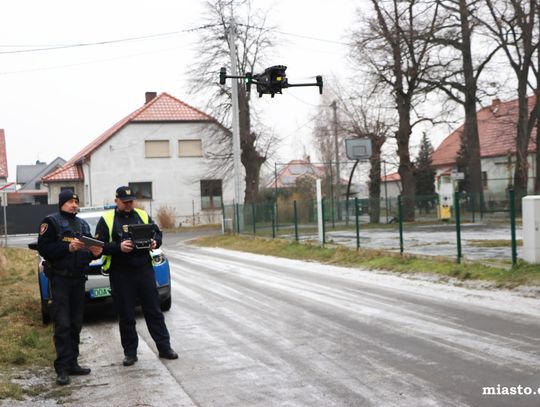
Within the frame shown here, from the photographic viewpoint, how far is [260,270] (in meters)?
17.4

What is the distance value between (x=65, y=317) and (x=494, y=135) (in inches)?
2100

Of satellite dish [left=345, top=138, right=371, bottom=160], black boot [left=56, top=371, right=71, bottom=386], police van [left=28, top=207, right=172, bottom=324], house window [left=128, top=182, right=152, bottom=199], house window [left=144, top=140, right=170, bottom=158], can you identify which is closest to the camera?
black boot [left=56, top=371, right=71, bottom=386]

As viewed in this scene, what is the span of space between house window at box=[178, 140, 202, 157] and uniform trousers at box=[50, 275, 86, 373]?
44.9m

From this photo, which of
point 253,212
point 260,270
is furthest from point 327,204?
Result: point 260,270

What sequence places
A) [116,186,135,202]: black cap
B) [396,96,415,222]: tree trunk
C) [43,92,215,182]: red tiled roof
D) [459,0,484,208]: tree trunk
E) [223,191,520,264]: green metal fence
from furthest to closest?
[43,92,215,182]: red tiled roof → [396,96,415,222]: tree trunk → [459,0,484,208]: tree trunk → [223,191,520,264]: green metal fence → [116,186,135,202]: black cap

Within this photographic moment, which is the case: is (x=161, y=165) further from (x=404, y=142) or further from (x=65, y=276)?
(x=65, y=276)

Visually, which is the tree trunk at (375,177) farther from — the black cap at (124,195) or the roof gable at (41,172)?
the roof gable at (41,172)

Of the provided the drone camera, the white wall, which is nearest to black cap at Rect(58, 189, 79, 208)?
the drone camera

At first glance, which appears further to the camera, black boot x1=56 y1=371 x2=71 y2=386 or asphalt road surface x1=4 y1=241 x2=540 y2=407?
black boot x1=56 y1=371 x2=71 y2=386

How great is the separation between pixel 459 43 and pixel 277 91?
2081 centimetres

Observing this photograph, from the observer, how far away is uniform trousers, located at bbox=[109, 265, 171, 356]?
7172 millimetres

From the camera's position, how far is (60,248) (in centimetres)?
659

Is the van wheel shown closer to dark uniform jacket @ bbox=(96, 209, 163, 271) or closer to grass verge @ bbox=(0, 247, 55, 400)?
grass verge @ bbox=(0, 247, 55, 400)

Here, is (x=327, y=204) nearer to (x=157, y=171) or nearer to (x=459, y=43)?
(x=459, y=43)
